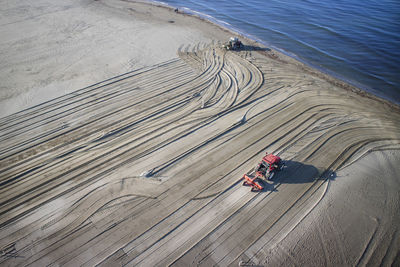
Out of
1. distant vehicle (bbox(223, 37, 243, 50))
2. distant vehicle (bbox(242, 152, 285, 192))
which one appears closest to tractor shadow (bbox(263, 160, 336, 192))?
distant vehicle (bbox(242, 152, 285, 192))

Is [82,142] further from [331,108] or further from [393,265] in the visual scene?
[331,108]

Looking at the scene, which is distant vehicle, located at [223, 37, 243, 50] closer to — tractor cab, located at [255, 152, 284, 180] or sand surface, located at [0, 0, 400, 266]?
sand surface, located at [0, 0, 400, 266]

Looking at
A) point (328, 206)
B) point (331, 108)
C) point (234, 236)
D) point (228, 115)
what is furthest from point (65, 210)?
point (331, 108)

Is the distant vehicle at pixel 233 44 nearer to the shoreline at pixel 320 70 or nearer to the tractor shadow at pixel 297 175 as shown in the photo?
the shoreline at pixel 320 70

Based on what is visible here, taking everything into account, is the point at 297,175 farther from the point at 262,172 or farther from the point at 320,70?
the point at 320,70

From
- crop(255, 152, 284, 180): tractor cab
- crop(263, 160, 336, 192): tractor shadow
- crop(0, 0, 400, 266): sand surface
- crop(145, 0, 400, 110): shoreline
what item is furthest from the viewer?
crop(145, 0, 400, 110): shoreline

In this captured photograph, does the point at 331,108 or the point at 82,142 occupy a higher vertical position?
the point at 331,108

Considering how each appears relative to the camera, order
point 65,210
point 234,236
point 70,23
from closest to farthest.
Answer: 1. point 234,236
2. point 65,210
3. point 70,23
